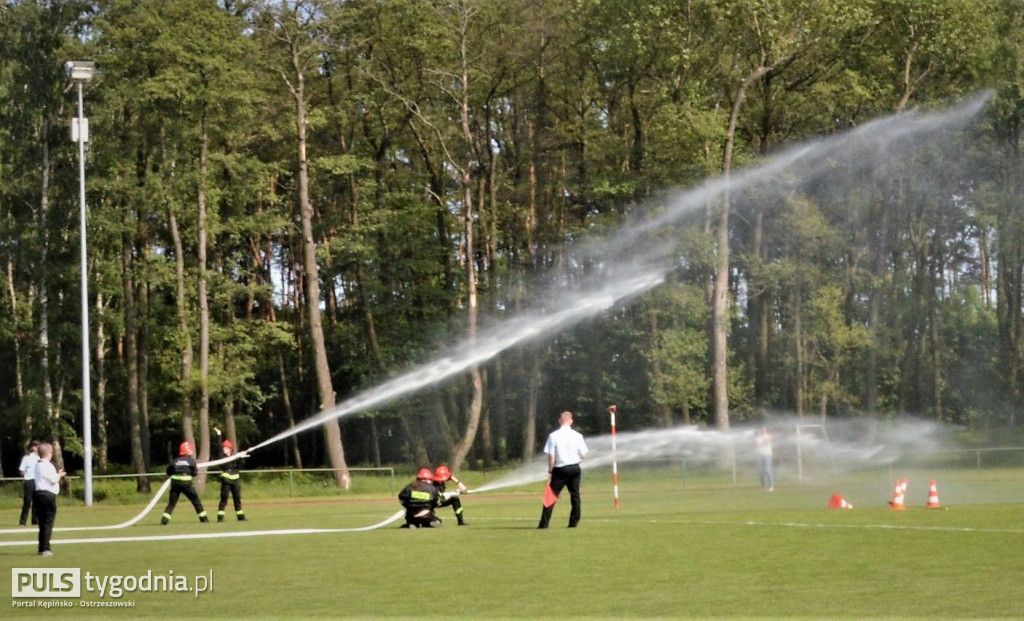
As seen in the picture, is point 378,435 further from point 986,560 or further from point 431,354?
point 986,560

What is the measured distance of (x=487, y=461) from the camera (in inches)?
2349

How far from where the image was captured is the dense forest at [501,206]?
5094cm

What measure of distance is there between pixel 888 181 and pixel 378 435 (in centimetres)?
2810

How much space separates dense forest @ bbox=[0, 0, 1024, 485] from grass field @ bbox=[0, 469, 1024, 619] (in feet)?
81.7

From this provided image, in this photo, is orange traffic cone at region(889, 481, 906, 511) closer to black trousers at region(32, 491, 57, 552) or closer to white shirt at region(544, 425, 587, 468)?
white shirt at region(544, 425, 587, 468)

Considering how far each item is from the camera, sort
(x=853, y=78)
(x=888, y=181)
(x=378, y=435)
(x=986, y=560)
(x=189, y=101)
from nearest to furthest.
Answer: (x=986, y=560)
(x=189, y=101)
(x=853, y=78)
(x=888, y=181)
(x=378, y=435)

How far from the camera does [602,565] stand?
16188mm

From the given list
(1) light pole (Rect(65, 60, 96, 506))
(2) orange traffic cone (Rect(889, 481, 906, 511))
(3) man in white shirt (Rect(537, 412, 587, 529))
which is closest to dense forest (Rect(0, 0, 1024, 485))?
(1) light pole (Rect(65, 60, 96, 506))

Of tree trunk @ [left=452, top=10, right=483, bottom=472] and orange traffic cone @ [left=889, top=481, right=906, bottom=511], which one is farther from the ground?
tree trunk @ [left=452, top=10, right=483, bottom=472]

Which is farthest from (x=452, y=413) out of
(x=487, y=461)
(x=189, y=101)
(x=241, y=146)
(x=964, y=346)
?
(x=964, y=346)

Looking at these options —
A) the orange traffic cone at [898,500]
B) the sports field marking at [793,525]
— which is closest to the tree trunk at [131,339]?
the sports field marking at [793,525]

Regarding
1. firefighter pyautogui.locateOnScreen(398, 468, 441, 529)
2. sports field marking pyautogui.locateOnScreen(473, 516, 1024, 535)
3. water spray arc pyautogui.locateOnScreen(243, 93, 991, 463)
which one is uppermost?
water spray arc pyautogui.locateOnScreen(243, 93, 991, 463)

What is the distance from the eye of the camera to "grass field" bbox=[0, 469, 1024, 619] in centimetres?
1255

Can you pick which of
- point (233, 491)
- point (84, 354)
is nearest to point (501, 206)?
point (84, 354)
